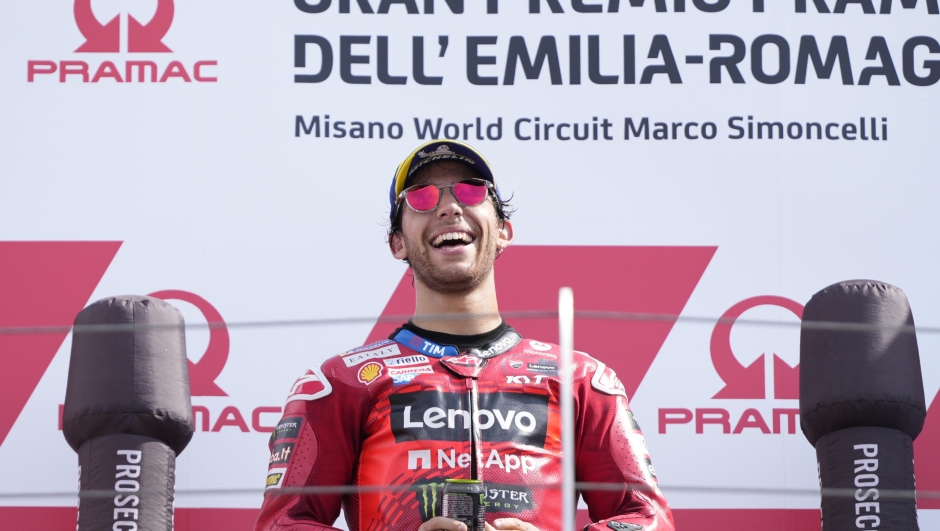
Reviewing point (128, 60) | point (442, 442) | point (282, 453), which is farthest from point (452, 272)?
point (128, 60)

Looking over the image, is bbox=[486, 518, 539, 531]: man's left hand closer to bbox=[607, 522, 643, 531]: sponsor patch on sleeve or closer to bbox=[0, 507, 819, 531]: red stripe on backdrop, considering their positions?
bbox=[607, 522, 643, 531]: sponsor patch on sleeve

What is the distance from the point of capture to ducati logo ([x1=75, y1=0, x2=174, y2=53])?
262 centimetres

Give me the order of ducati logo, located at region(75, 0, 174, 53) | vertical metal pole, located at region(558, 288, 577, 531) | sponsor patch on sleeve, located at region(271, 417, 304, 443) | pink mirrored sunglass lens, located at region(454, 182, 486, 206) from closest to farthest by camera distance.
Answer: vertical metal pole, located at region(558, 288, 577, 531) → sponsor patch on sleeve, located at region(271, 417, 304, 443) → pink mirrored sunglass lens, located at region(454, 182, 486, 206) → ducati logo, located at region(75, 0, 174, 53)

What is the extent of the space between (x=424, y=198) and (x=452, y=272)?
0.14 metres

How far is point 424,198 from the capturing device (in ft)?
6.11

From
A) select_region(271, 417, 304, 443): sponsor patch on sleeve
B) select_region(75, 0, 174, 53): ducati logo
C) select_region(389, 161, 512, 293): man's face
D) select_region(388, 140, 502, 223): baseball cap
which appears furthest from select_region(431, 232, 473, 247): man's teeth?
select_region(75, 0, 174, 53): ducati logo

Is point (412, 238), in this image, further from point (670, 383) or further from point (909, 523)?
point (909, 523)

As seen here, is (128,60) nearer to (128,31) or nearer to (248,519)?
(128,31)

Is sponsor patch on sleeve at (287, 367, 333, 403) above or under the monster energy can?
above

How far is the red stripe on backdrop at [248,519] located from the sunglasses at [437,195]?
38.9 inches

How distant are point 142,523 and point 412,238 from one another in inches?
35.6

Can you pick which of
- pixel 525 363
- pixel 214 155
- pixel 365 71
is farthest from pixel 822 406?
pixel 214 155

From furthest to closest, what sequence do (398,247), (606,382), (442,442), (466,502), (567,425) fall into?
1. (398,247)
2. (606,382)
3. (442,442)
4. (466,502)
5. (567,425)

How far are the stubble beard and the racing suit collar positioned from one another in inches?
2.9
